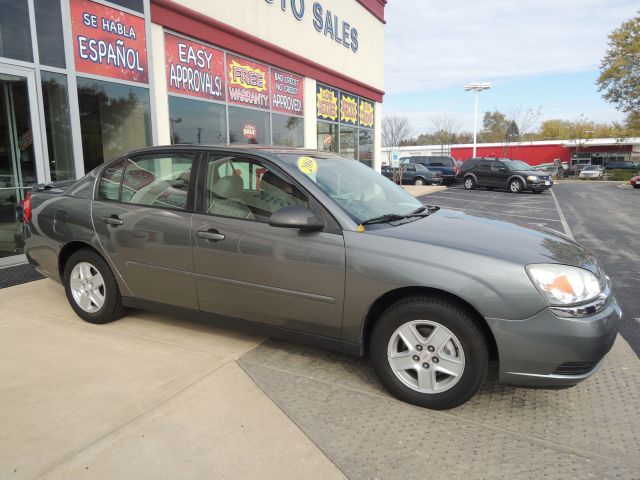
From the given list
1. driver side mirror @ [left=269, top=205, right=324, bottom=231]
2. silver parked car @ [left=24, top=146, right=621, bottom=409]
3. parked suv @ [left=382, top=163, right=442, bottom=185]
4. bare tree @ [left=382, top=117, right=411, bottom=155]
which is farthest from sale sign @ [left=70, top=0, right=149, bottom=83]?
bare tree @ [left=382, top=117, right=411, bottom=155]

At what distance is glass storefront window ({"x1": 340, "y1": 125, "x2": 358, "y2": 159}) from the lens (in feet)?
52.4

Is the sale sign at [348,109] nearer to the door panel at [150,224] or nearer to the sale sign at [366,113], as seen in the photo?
the sale sign at [366,113]

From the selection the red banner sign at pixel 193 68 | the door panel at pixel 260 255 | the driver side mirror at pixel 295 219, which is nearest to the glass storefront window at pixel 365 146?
the red banner sign at pixel 193 68

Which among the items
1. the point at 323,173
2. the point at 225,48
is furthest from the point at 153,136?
the point at 323,173

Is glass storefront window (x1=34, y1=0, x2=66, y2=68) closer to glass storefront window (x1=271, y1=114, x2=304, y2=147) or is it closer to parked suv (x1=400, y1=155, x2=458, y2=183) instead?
glass storefront window (x1=271, y1=114, x2=304, y2=147)

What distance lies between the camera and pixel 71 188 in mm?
4375

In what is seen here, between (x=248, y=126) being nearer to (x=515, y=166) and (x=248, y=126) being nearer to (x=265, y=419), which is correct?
(x=265, y=419)

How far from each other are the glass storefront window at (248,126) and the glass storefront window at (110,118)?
236 cm

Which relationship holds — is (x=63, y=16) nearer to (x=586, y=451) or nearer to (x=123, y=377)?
(x=123, y=377)

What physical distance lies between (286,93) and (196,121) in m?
3.65

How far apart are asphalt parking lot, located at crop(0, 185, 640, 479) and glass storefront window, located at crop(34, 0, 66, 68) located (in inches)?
176

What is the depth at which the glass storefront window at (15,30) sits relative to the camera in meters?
6.04

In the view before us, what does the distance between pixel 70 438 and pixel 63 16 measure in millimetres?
6432

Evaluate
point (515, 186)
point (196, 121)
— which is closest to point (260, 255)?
point (196, 121)
